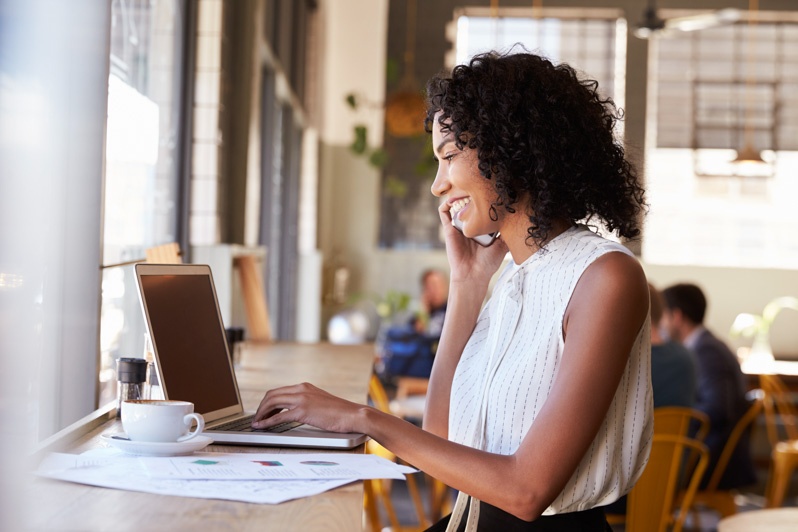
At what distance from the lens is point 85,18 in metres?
1.76

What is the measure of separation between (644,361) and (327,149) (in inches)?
273

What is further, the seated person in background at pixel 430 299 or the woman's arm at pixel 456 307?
the seated person in background at pixel 430 299

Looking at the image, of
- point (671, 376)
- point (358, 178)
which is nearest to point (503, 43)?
point (358, 178)

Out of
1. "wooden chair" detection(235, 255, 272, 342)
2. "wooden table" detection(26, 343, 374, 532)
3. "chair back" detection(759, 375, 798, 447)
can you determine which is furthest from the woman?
"chair back" detection(759, 375, 798, 447)

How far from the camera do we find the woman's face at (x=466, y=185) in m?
1.56

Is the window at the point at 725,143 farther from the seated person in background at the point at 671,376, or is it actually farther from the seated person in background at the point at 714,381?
the seated person in background at the point at 671,376

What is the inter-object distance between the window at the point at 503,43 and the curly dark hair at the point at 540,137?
6.67 m

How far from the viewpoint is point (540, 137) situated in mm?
1489

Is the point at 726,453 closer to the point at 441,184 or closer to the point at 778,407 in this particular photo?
the point at 778,407

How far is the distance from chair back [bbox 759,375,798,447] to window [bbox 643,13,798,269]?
6.95 ft

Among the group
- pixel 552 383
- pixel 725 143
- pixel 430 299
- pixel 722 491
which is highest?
pixel 725 143

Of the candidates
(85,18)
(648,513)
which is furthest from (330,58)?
(85,18)

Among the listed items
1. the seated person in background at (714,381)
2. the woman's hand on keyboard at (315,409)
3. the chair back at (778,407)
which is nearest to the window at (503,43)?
the chair back at (778,407)

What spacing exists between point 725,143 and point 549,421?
7469 mm
